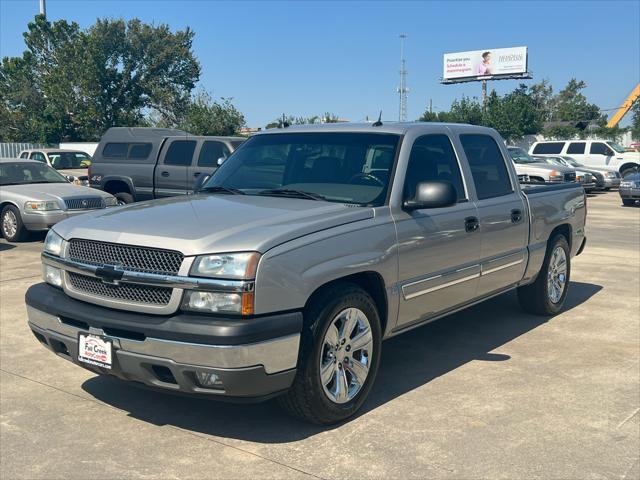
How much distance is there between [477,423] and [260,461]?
1389 millimetres

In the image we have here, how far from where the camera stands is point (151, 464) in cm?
366

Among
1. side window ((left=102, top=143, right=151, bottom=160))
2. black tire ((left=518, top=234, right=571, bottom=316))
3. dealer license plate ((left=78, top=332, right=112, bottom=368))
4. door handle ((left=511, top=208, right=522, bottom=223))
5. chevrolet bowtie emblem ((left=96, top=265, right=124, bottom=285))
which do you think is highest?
side window ((left=102, top=143, right=151, bottom=160))

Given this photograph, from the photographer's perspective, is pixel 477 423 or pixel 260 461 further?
pixel 477 423

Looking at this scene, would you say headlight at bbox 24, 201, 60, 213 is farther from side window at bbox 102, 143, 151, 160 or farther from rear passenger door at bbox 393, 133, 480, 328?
rear passenger door at bbox 393, 133, 480, 328

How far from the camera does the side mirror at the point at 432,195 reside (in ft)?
14.8

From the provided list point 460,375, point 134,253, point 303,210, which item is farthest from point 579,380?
point 134,253

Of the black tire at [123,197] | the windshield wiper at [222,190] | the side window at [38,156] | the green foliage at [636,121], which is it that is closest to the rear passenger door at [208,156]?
the black tire at [123,197]

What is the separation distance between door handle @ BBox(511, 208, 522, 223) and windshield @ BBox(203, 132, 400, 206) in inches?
60.9

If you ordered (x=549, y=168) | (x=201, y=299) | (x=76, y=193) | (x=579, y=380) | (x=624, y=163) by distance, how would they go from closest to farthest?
(x=201, y=299) < (x=579, y=380) < (x=76, y=193) < (x=549, y=168) < (x=624, y=163)

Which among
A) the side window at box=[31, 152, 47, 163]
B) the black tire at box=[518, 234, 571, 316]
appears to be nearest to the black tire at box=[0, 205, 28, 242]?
the side window at box=[31, 152, 47, 163]

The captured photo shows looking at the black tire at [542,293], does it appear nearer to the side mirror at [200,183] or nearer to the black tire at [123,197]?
the side mirror at [200,183]

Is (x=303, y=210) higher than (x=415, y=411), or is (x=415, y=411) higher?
(x=303, y=210)

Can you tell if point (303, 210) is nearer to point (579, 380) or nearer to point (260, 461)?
point (260, 461)

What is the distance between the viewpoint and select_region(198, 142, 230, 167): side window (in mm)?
13723
